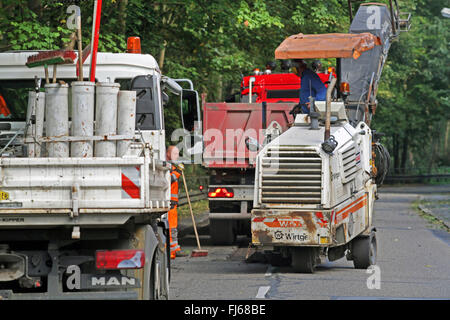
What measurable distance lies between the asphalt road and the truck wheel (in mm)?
162

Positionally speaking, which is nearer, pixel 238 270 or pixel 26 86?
pixel 26 86

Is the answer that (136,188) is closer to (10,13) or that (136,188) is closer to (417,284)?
(417,284)

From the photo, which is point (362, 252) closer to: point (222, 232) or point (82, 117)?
point (222, 232)

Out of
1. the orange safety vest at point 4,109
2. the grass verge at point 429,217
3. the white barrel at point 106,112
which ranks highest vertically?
the white barrel at point 106,112

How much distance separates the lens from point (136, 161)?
7.82 m

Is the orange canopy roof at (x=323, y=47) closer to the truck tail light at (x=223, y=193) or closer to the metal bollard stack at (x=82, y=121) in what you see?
the truck tail light at (x=223, y=193)

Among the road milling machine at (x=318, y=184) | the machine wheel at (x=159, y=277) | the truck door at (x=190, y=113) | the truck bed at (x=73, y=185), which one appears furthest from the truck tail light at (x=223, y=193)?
the truck bed at (x=73, y=185)

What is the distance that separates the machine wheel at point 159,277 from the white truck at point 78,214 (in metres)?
0.01

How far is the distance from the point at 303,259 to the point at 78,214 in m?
5.93

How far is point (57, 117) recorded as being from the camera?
8.51 metres

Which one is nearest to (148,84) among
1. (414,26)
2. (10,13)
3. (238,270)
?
(238,270)

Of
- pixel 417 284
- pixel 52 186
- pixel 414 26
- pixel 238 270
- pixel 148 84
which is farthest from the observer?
pixel 414 26

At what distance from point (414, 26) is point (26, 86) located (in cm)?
4124

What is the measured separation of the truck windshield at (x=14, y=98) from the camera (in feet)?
36.1
